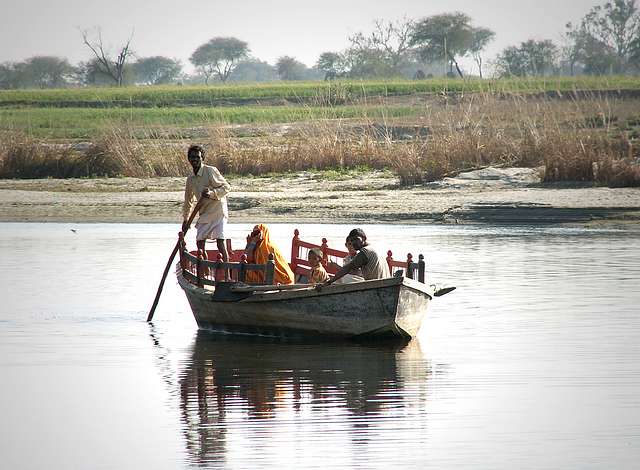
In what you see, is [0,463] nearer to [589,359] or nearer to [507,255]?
[589,359]

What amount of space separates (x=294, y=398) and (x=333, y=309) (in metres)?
2.27

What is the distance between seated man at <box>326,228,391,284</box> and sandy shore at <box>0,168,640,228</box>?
13.6 metres

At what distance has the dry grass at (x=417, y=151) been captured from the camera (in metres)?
27.7

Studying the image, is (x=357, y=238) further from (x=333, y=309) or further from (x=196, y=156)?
(x=196, y=156)

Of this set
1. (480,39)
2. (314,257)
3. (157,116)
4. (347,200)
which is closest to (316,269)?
(314,257)

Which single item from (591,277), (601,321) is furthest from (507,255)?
(601,321)

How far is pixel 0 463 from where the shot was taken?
9094 mm

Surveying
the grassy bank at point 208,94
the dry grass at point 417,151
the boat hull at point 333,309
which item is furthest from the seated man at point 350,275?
the grassy bank at point 208,94

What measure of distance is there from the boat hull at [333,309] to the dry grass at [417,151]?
14690 mm

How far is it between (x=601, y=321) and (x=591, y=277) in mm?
4034

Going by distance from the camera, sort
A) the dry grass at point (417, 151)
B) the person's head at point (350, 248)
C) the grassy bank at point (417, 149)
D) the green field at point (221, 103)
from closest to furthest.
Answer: the person's head at point (350, 248) → the dry grass at point (417, 151) → the grassy bank at point (417, 149) → the green field at point (221, 103)

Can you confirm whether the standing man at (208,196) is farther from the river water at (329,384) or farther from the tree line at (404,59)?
the tree line at (404,59)

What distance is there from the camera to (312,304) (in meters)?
13.1

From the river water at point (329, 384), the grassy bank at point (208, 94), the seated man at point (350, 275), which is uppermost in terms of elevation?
the grassy bank at point (208, 94)
